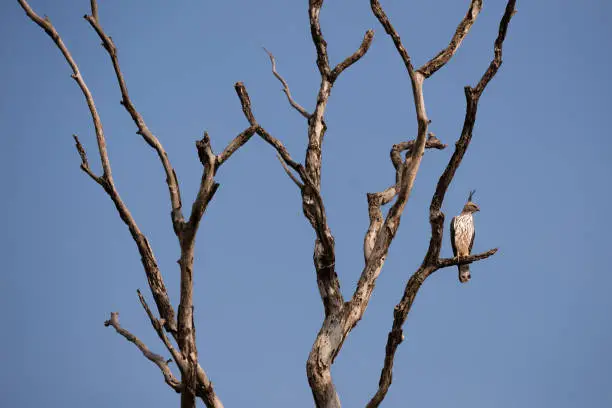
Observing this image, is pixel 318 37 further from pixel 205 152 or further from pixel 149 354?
pixel 149 354

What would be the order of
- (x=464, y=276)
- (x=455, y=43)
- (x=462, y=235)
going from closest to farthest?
1. (x=455, y=43)
2. (x=464, y=276)
3. (x=462, y=235)

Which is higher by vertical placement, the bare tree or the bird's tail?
the bird's tail

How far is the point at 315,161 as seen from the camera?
278 inches

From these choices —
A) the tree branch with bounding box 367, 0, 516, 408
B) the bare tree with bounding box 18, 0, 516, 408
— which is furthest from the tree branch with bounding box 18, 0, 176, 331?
the tree branch with bounding box 367, 0, 516, 408

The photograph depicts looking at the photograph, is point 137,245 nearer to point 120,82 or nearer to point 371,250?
point 120,82

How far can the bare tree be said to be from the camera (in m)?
5.59

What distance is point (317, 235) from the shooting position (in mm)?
6617

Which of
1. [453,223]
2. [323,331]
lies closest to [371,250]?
[323,331]

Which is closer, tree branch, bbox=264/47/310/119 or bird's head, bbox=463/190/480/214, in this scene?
tree branch, bbox=264/47/310/119

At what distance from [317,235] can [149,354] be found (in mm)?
1484

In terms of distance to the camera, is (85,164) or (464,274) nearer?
(85,164)

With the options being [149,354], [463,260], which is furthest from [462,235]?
[149,354]

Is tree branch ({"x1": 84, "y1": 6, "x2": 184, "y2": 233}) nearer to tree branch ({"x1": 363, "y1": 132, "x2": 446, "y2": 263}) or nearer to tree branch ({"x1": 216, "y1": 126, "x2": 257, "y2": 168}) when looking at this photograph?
tree branch ({"x1": 216, "y1": 126, "x2": 257, "y2": 168})

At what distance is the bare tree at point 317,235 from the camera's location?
5.59 m
